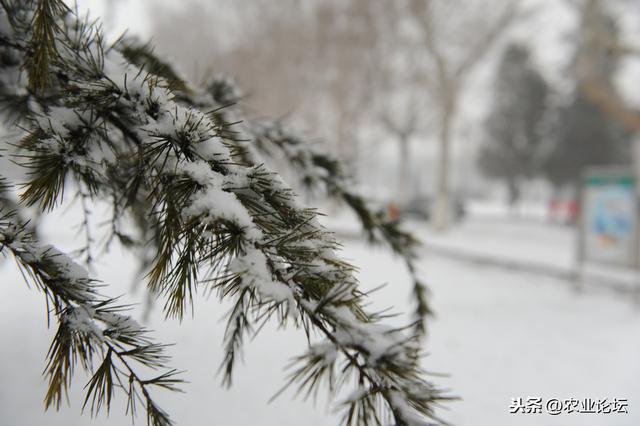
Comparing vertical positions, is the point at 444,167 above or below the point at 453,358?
above

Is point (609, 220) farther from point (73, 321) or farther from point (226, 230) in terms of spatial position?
point (73, 321)

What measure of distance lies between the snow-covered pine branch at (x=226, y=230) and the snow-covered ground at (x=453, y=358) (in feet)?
0.54

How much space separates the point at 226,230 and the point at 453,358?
295cm

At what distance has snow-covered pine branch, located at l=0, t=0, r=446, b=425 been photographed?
0.78m

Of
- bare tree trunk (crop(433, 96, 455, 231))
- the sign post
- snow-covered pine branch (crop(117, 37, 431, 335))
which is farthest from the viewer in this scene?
bare tree trunk (crop(433, 96, 455, 231))

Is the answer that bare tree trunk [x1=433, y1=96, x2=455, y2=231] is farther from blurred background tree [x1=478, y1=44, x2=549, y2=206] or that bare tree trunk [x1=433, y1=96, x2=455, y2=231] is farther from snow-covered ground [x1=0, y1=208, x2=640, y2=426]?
blurred background tree [x1=478, y1=44, x2=549, y2=206]

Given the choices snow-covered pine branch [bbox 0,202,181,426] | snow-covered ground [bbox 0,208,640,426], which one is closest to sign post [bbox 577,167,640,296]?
snow-covered ground [bbox 0,208,640,426]

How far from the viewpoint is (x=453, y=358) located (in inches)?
126

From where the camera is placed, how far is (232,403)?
2104 mm

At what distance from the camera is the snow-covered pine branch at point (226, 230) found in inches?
30.7

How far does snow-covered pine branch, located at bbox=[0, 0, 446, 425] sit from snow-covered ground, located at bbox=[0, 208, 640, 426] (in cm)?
17

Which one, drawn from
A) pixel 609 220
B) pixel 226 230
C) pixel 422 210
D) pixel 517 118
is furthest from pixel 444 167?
pixel 517 118

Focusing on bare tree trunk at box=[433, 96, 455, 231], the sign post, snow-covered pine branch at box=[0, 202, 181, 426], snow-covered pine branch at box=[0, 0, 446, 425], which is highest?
bare tree trunk at box=[433, 96, 455, 231]

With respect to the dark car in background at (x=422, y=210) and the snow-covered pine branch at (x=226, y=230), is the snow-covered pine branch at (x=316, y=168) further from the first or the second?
the dark car in background at (x=422, y=210)
